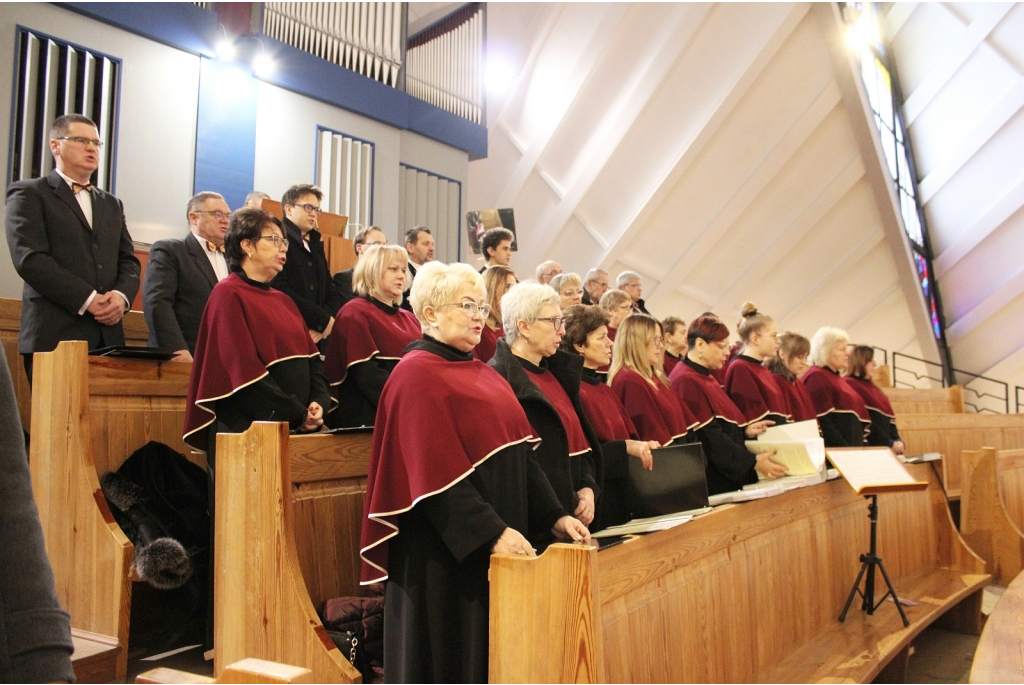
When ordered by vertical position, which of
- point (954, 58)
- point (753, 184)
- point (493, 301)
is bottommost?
point (493, 301)

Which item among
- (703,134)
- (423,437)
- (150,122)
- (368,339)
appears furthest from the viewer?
(703,134)

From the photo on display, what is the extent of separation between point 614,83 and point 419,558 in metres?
9.67

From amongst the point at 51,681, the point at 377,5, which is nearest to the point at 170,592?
the point at 51,681

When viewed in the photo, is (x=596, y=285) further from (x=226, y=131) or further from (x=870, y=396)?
(x=226, y=131)

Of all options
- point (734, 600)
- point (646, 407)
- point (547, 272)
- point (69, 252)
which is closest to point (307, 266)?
point (69, 252)

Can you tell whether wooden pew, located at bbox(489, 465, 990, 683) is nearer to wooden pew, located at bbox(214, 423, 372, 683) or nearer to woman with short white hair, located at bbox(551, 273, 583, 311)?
wooden pew, located at bbox(214, 423, 372, 683)

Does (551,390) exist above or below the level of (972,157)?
below

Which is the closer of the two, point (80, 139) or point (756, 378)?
point (80, 139)

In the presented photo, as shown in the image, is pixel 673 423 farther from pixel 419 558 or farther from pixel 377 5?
pixel 377 5

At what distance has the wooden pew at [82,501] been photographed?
8.46ft

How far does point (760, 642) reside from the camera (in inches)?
117

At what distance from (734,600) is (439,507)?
4.14 ft

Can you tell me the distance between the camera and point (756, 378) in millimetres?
4820

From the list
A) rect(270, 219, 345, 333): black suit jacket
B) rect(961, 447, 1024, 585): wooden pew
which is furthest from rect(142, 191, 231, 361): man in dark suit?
rect(961, 447, 1024, 585): wooden pew
